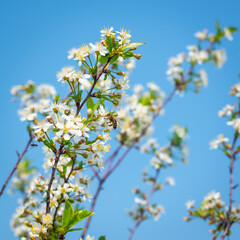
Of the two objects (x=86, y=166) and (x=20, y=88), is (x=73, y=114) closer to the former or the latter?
(x=86, y=166)

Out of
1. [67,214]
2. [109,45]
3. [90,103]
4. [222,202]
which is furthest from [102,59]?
[222,202]

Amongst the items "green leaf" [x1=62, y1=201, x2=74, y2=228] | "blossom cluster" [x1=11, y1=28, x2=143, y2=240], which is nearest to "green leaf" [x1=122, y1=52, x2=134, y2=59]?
"blossom cluster" [x1=11, y1=28, x2=143, y2=240]

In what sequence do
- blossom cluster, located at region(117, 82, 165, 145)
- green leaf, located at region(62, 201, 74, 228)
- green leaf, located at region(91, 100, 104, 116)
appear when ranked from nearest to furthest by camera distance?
1. green leaf, located at region(62, 201, 74, 228)
2. green leaf, located at region(91, 100, 104, 116)
3. blossom cluster, located at region(117, 82, 165, 145)

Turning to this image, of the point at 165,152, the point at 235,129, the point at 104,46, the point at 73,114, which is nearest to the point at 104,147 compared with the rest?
the point at 73,114

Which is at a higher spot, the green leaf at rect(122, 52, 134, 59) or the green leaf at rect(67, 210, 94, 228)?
the green leaf at rect(122, 52, 134, 59)

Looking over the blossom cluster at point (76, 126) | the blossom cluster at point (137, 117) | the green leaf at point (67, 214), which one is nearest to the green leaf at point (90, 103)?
the blossom cluster at point (76, 126)

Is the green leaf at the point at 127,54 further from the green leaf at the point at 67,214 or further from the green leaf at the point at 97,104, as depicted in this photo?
the green leaf at the point at 67,214

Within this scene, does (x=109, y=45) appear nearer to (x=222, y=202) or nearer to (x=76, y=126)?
(x=76, y=126)

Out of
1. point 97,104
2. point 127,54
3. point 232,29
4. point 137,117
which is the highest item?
point 232,29

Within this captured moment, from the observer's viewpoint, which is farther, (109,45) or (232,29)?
(232,29)

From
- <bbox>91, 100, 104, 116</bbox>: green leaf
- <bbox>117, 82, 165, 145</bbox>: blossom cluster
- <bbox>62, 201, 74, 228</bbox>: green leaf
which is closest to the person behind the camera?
<bbox>62, 201, 74, 228</bbox>: green leaf

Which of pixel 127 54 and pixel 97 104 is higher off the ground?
pixel 127 54

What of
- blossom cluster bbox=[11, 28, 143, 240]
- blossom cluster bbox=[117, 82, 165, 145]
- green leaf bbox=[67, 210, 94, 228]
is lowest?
green leaf bbox=[67, 210, 94, 228]

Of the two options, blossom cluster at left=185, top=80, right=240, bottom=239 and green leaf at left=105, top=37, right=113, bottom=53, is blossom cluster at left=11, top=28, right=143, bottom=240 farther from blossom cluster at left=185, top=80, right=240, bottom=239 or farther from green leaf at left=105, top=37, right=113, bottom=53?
blossom cluster at left=185, top=80, right=240, bottom=239
